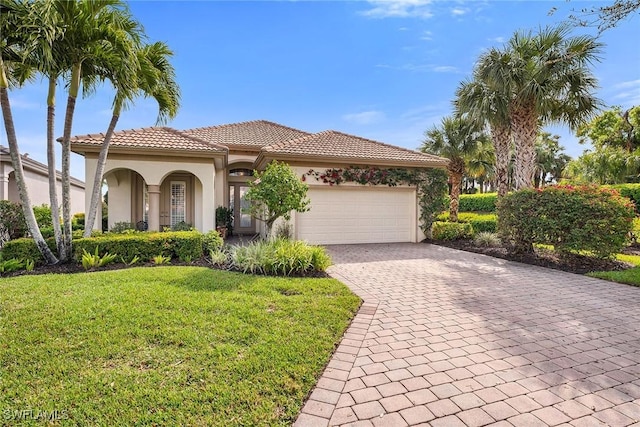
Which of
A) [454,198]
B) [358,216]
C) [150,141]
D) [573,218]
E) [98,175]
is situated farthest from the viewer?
[454,198]

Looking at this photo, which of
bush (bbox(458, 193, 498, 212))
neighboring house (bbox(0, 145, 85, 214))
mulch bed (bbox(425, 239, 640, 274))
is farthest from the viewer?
bush (bbox(458, 193, 498, 212))

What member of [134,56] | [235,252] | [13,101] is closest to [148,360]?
[235,252]

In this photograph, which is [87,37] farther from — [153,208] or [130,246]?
[153,208]

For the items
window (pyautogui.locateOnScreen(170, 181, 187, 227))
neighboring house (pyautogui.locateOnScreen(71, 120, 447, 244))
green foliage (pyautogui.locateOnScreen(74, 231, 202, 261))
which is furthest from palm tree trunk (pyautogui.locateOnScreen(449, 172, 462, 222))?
green foliage (pyautogui.locateOnScreen(74, 231, 202, 261))

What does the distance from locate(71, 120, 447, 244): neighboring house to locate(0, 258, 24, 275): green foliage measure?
345 centimetres

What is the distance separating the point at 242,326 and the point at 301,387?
1.49 m

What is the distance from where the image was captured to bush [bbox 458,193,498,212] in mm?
26516

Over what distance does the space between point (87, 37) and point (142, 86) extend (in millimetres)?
1759

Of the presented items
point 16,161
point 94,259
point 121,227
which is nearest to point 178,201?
point 121,227

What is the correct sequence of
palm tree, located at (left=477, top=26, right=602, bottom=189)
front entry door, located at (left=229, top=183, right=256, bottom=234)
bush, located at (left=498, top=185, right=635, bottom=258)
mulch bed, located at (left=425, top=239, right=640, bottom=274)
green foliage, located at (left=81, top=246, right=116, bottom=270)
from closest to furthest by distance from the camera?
1. green foliage, located at (left=81, top=246, right=116, bottom=270)
2. bush, located at (left=498, top=185, right=635, bottom=258)
3. mulch bed, located at (left=425, top=239, right=640, bottom=274)
4. palm tree, located at (left=477, top=26, right=602, bottom=189)
5. front entry door, located at (left=229, top=183, right=256, bottom=234)

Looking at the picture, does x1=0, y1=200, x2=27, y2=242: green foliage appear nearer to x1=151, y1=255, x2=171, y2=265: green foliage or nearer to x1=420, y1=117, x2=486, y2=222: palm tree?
x1=151, y1=255, x2=171, y2=265: green foliage

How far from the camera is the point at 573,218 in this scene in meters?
8.96

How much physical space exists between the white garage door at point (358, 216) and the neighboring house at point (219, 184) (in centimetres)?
4

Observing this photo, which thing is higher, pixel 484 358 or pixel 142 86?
pixel 142 86
